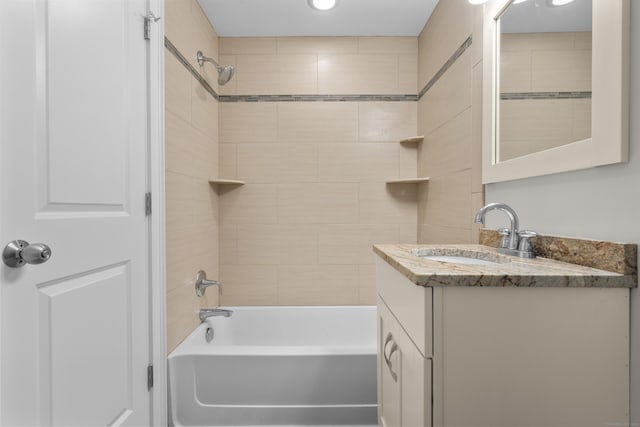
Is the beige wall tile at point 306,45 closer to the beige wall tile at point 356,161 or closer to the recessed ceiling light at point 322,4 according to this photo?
the recessed ceiling light at point 322,4

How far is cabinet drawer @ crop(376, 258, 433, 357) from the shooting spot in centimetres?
76

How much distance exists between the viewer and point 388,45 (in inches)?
96.7

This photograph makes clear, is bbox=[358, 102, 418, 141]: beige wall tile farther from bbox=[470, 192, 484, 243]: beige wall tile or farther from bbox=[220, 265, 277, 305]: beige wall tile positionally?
bbox=[220, 265, 277, 305]: beige wall tile

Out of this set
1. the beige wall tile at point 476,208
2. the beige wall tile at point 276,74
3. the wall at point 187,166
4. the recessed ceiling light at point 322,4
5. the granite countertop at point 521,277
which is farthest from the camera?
the beige wall tile at point 276,74

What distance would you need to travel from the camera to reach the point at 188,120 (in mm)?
1893

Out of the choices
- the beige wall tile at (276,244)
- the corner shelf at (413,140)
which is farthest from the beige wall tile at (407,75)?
the beige wall tile at (276,244)

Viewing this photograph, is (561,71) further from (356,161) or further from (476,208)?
(356,161)

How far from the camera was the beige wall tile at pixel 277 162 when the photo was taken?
2465 mm

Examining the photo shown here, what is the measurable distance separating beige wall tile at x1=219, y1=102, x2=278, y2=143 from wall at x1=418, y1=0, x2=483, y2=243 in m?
1.07

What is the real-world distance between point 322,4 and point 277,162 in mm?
1031

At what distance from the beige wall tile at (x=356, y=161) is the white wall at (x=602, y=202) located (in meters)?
1.29

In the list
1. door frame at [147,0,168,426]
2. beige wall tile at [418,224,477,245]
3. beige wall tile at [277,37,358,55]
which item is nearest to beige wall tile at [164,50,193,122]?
door frame at [147,0,168,426]

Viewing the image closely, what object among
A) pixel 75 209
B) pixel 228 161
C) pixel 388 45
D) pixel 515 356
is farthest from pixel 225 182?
pixel 515 356

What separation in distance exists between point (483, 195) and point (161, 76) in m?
1.53
